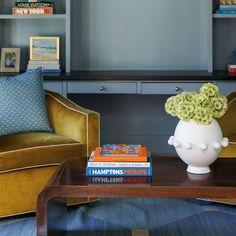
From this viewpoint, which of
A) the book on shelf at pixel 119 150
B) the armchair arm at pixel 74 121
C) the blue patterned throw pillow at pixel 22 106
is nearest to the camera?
the book on shelf at pixel 119 150

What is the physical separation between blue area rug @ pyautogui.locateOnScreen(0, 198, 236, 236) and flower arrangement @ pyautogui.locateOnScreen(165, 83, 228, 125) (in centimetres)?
77

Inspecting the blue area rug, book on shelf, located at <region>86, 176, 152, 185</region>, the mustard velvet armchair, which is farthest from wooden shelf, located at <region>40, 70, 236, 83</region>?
book on shelf, located at <region>86, 176, 152, 185</region>

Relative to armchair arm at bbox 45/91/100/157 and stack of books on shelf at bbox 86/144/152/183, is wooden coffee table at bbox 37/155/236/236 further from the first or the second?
armchair arm at bbox 45/91/100/157

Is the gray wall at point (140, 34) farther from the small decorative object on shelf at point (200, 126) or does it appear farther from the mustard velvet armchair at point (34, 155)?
the small decorative object on shelf at point (200, 126)

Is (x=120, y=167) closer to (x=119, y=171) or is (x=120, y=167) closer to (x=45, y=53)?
(x=119, y=171)

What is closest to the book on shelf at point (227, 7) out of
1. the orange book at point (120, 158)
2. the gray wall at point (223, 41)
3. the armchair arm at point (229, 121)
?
the gray wall at point (223, 41)

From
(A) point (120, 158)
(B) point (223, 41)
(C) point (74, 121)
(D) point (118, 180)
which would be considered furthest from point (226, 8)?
(D) point (118, 180)

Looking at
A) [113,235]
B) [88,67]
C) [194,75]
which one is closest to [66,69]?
[88,67]

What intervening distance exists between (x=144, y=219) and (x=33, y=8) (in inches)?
80.7

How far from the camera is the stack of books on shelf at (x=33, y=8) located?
168 inches

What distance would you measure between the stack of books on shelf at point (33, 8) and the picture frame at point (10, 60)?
0.32 meters

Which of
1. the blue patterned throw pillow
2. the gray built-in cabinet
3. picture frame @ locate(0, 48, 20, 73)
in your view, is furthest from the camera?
the gray built-in cabinet

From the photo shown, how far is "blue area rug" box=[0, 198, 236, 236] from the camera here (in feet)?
9.52

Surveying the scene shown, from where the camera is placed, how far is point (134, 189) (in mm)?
2270
